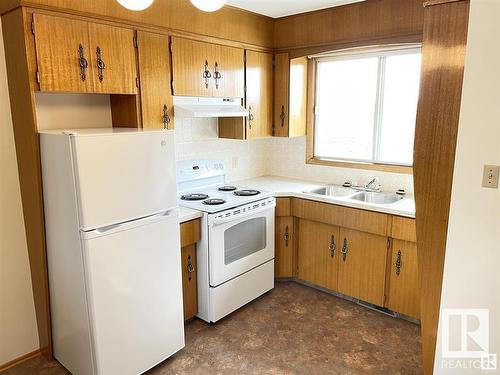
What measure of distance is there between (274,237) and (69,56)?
2.15 metres

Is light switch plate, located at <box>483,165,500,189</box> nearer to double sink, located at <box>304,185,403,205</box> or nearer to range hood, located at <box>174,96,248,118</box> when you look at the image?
double sink, located at <box>304,185,403,205</box>

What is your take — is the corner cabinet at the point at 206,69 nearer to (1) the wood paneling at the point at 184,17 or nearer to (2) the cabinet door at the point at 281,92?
(1) the wood paneling at the point at 184,17

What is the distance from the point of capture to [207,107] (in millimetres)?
2941

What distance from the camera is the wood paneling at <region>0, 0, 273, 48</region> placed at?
215cm

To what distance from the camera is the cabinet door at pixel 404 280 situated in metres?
2.80

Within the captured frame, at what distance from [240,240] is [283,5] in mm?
1948

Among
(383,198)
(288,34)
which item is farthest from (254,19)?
(383,198)

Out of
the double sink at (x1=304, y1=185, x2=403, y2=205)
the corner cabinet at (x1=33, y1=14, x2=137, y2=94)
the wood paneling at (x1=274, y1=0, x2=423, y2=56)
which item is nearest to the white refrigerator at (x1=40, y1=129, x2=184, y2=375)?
the corner cabinet at (x1=33, y1=14, x2=137, y2=94)

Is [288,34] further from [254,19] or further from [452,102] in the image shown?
[452,102]

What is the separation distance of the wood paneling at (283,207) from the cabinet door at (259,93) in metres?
0.66

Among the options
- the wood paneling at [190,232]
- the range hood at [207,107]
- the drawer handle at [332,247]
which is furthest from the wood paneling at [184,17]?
the drawer handle at [332,247]

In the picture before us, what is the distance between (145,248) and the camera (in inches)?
87.7

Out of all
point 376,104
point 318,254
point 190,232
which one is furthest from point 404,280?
point 190,232

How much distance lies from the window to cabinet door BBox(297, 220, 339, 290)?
0.82 m
